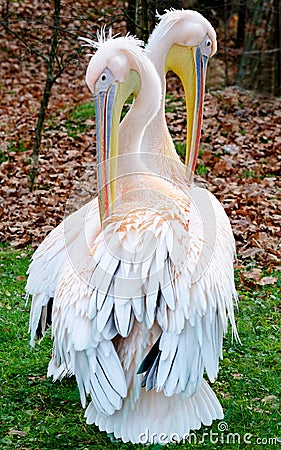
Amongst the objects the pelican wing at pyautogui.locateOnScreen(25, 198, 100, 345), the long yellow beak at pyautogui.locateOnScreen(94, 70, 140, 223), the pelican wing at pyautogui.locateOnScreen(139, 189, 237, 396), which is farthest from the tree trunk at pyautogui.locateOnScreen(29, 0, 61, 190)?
the pelican wing at pyautogui.locateOnScreen(139, 189, 237, 396)

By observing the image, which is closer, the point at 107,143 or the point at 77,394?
the point at 107,143

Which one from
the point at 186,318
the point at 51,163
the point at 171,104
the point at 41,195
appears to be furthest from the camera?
the point at 171,104

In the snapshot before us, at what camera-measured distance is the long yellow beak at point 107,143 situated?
11.5 ft

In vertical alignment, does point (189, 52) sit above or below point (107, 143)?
above

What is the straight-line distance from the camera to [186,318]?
3.20 meters

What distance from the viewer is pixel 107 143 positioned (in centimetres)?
353

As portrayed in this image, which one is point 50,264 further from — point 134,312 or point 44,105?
point 44,105

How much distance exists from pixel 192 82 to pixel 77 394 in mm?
2171

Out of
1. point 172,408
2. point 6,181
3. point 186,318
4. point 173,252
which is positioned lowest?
point 6,181

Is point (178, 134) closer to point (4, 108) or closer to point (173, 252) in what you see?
point (4, 108)

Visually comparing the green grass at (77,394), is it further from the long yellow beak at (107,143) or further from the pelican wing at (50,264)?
the long yellow beak at (107,143)

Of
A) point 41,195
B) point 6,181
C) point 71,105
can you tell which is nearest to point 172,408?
point 41,195

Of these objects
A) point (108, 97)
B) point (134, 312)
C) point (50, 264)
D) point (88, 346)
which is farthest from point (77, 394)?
point (108, 97)

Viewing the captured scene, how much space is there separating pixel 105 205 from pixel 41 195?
4.06 m
